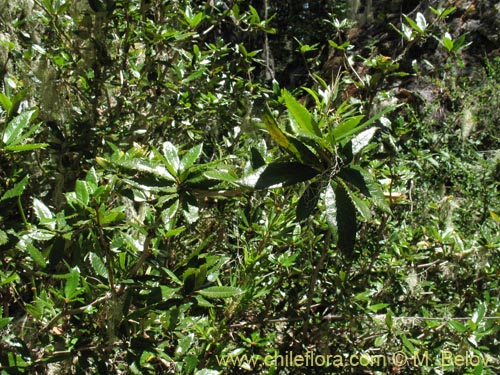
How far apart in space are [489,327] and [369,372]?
1.76ft

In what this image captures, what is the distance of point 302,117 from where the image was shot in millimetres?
927

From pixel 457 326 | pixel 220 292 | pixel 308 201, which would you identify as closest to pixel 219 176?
pixel 308 201

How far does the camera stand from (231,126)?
8.32 feet

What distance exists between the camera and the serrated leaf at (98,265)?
4.29 ft

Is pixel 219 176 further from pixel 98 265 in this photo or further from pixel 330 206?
pixel 98 265

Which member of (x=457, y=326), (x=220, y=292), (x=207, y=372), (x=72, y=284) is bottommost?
(x=457, y=326)

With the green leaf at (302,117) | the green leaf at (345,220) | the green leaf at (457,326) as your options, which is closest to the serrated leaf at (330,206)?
the green leaf at (345,220)

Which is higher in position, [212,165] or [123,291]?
[212,165]

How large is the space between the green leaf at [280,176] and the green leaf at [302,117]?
84 millimetres

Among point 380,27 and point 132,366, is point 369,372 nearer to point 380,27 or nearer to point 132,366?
point 132,366

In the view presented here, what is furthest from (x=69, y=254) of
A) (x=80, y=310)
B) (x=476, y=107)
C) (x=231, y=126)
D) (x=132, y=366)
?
(x=476, y=107)

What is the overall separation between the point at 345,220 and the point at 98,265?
0.77m

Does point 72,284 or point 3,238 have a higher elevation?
point 3,238

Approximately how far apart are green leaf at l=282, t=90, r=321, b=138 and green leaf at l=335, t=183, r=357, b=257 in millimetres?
129
